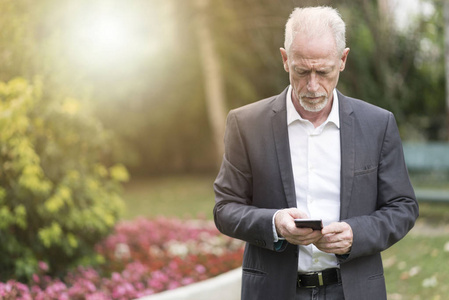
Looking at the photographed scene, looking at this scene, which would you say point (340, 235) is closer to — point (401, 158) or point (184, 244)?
point (401, 158)

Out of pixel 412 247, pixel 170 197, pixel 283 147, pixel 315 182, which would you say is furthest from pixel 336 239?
pixel 170 197

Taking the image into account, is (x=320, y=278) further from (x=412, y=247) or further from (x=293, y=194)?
(x=412, y=247)

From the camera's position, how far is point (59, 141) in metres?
5.84

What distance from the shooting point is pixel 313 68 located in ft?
7.99

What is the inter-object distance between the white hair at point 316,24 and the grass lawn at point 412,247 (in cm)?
380

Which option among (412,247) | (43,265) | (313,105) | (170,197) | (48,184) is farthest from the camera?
(170,197)

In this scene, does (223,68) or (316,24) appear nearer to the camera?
(316,24)

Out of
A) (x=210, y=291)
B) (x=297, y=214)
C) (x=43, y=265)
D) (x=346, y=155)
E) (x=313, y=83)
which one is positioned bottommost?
(x=210, y=291)

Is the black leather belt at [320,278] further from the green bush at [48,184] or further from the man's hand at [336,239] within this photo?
the green bush at [48,184]

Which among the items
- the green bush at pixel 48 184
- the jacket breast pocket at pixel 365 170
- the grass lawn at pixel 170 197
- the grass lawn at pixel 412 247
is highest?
the jacket breast pocket at pixel 365 170

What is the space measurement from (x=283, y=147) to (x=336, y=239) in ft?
1.45

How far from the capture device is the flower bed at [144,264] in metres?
5.00

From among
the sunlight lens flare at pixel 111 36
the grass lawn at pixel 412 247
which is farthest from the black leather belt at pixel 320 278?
the sunlight lens flare at pixel 111 36

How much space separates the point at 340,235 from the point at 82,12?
11.8 m
